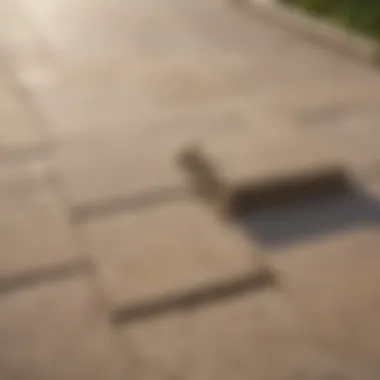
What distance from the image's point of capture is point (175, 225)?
79.7 inches

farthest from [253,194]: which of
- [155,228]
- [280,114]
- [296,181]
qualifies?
[280,114]

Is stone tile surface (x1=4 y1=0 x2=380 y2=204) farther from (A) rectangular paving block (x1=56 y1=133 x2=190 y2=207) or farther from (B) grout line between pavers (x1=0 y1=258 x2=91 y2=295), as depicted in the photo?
(B) grout line between pavers (x1=0 y1=258 x2=91 y2=295)

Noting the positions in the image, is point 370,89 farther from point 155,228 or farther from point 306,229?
point 155,228

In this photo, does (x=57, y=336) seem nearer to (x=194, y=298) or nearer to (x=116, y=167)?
(x=194, y=298)

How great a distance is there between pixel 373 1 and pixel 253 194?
220 centimetres

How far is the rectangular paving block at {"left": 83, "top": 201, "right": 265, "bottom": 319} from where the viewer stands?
5.70 ft

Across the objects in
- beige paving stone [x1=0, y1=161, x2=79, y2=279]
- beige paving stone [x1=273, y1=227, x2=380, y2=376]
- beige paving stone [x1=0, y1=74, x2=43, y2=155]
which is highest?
beige paving stone [x1=273, y1=227, x2=380, y2=376]

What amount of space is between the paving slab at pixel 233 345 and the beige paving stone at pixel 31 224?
0.38 meters

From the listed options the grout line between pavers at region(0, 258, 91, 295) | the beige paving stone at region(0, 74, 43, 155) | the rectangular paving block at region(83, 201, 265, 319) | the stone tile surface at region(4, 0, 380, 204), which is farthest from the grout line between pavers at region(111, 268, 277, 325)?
the beige paving stone at region(0, 74, 43, 155)

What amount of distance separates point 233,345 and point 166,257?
14.3 inches

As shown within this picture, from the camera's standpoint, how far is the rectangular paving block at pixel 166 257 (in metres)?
1.74

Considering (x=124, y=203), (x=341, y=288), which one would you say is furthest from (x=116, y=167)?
(x=341, y=288)

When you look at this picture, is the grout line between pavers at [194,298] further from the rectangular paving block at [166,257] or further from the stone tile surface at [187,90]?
the stone tile surface at [187,90]

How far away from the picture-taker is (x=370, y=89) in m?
3.03
